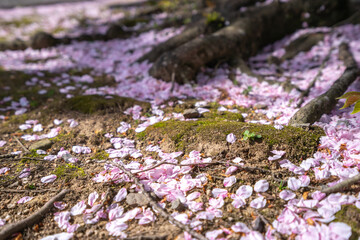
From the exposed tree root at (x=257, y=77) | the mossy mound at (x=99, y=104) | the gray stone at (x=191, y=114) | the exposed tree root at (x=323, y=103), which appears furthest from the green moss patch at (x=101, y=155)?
the exposed tree root at (x=257, y=77)

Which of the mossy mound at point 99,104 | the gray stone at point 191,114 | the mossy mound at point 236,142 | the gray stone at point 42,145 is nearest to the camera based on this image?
the mossy mound at point 236,142

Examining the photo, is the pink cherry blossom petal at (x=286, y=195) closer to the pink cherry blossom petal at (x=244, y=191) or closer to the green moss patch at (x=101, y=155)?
the pink cherry blossom petal at (x=244, y=191)

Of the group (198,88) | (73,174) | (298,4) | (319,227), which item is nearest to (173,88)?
(198,88)

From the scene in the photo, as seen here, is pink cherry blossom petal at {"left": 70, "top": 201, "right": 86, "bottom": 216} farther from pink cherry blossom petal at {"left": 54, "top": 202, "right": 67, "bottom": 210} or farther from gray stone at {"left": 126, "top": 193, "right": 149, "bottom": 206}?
gray stone at {"left": 126, "top": 193, "right": 149, "bottom": 206}

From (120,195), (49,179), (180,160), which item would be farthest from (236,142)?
(49,179)

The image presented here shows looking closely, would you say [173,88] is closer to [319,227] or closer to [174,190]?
[174,190]

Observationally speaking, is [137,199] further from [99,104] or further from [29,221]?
[99,104]

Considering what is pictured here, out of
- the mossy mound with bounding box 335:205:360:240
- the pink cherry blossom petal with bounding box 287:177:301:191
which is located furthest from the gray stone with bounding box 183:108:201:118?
the mossy mound with bounding box 335:205:360:240
